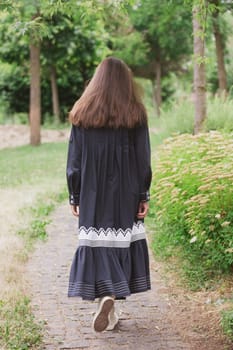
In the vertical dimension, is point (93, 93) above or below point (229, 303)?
above

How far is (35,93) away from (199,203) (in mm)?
14176

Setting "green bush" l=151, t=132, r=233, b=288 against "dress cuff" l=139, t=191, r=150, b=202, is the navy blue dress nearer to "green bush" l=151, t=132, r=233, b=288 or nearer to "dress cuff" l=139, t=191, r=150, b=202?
"dress cuff" l=139, t=191, r=150, b=202

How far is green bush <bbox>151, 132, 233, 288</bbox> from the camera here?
5227 mm

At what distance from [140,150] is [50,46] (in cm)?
1705

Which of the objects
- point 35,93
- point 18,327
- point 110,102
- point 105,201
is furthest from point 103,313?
point 35,93

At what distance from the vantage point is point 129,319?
5039 millimetres

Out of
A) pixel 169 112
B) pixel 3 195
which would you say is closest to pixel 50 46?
pixel 169 112

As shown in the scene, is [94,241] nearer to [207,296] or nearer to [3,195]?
[207,296]

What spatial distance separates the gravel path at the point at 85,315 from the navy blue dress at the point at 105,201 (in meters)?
0.32

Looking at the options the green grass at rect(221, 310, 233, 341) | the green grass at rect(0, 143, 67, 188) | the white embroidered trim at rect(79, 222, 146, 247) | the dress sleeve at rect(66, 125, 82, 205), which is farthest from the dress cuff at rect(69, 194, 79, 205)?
the green grass at rect(0, 143, 67, 188)

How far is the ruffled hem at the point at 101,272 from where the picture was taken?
178 inches

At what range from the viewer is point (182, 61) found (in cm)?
3081

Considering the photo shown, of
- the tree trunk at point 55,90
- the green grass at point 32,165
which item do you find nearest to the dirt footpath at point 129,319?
the green grass at point 32,165

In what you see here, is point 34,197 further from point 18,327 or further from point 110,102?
point 110,102
